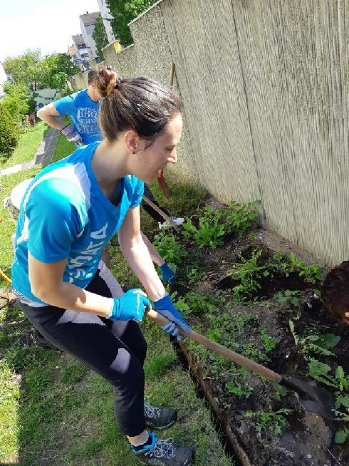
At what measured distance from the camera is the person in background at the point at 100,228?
138 centimetres

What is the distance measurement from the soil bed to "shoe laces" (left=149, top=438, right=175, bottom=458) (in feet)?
1.14

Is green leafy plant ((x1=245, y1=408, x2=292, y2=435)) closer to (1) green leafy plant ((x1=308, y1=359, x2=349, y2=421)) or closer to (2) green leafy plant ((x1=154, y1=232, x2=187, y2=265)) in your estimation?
(1) green leafy plant ((x1=308, y1=359, x2=349, y2=421))

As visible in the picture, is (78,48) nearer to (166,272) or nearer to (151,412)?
(166,272)

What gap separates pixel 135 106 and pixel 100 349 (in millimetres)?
1162

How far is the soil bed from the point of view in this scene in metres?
2.01

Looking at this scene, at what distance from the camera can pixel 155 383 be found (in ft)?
9.23

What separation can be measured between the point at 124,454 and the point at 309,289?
178 centimetres

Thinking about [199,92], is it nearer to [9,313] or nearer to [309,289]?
[309,289]

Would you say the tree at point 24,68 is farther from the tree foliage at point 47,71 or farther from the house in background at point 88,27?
the house in background at point 88,27

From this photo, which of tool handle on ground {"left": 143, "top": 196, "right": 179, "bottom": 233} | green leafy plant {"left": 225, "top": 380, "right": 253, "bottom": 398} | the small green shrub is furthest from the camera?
tool handle on ground {"left": 143, "top": 196, "right": 179, "bottom": 233}

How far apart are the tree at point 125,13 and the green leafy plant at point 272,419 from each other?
2405 centimetres

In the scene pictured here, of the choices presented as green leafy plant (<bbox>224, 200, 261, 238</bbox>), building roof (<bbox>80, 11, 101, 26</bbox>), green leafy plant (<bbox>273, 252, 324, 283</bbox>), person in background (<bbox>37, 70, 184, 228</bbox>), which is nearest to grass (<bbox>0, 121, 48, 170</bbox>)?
person in background (<bbox>37, 70, 184, 228</bbox>)

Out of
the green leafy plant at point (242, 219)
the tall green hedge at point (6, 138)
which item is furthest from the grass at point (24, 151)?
the green leafy plant at point (242, 219)

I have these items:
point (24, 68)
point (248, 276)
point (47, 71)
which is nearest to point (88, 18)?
point (24, 68)
